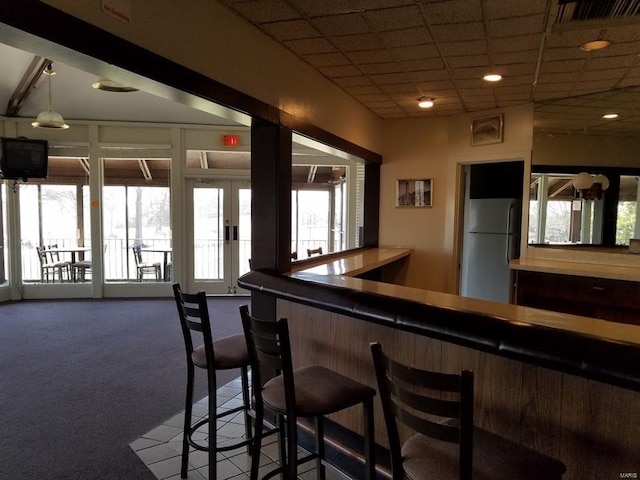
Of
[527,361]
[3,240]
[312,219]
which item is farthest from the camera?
[312,219]

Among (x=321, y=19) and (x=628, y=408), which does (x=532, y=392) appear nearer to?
(x=628, y=408)

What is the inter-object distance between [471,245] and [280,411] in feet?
12.5

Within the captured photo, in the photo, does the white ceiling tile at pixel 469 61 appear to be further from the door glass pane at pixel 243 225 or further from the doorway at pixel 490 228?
the door glass pane at pixel 243 225

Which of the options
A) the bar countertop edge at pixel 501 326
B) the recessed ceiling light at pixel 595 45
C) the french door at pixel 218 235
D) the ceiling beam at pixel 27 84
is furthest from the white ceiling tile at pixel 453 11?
the french door at pixel 218 235

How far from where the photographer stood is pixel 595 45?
2617mm

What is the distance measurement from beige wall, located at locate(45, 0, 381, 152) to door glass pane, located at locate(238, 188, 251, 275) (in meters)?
3.53

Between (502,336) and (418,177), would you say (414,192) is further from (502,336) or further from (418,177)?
(502,336)

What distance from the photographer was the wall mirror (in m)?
3.71

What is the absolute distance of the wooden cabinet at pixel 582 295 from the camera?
11.0 feet

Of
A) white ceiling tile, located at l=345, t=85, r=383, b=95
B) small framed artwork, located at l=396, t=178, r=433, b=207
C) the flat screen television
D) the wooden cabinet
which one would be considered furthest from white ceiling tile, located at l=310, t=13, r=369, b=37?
the flat screen television

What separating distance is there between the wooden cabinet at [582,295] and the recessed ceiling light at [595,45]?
183 cm

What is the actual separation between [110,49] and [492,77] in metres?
2.81

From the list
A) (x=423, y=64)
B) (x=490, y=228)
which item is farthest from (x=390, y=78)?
(x=490, y=228)

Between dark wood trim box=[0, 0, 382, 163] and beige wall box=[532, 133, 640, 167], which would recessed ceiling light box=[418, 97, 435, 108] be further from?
dark wood trim box=[0, 0, 382, 163]
